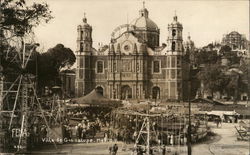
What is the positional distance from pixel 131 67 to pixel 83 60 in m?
4.85

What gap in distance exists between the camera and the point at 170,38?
40.8 meters

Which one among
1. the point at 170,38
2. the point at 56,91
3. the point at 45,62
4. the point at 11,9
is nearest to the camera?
the point at 11,9

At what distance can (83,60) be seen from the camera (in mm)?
41125

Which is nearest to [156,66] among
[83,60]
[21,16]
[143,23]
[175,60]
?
[175,60]

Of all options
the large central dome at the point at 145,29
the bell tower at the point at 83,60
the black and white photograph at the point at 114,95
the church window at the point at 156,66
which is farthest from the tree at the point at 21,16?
the large central dome at the point at 145,29

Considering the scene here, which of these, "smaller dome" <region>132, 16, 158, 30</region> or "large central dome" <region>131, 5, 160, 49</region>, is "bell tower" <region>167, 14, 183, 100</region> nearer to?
"large central dome" <region>131, 5, 160, 49</region>

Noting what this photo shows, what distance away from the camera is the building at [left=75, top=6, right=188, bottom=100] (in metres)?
40.8

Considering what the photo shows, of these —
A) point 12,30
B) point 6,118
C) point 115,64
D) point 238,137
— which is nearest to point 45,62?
point 6,118

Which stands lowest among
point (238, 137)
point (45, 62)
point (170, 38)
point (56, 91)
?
point (238, 137)

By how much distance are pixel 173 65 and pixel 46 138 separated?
25.2 m

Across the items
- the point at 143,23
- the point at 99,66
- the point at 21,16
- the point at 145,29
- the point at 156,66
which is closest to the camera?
the point at 21,16

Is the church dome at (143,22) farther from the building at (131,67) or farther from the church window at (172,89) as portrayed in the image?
the church window at (172,89)

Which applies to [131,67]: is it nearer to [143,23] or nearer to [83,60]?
[83,60]

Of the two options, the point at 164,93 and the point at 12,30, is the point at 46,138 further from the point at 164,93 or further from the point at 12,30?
the point at 164,93
